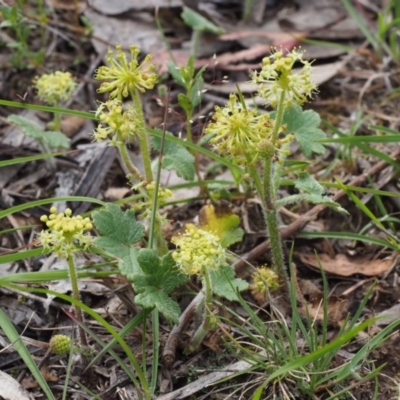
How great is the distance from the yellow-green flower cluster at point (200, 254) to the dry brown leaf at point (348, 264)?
2.86ft

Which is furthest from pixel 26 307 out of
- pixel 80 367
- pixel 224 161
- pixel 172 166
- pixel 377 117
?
pixel 377 117

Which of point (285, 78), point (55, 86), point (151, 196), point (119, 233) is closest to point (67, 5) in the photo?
point (55, 86)

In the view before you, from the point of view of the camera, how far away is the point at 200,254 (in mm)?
2221

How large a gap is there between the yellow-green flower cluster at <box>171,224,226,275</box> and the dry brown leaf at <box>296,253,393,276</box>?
34.3 inches

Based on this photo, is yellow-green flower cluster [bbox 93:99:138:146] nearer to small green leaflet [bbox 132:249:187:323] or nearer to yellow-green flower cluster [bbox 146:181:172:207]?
yellow-green flower cluster [bbox 146:181:172:207]

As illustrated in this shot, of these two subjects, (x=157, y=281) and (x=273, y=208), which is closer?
(x=157, y=281)

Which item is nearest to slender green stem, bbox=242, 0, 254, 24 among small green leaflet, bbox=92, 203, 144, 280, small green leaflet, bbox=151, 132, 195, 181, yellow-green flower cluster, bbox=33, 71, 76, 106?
yellow-green flower cluster, bbox=33, 71, 76, 106

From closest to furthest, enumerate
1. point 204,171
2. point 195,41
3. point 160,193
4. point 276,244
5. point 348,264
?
point 160,193 → point 276,244 → point 348,264 → point 204,171 → point 195,41

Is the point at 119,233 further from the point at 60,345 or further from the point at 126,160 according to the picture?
the point at 60,345

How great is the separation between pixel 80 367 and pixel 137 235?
603 mm

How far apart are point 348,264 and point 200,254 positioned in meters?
1.12

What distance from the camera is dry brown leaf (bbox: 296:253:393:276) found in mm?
2984

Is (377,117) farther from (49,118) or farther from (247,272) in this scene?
(49,118)

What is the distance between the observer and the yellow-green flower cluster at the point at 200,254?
221cm
